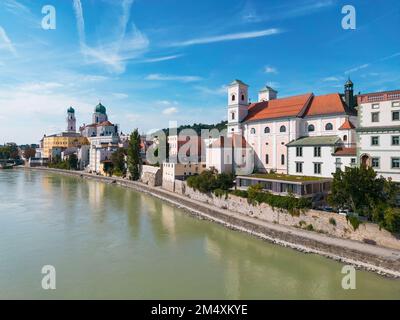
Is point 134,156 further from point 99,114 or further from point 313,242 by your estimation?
point 99,114

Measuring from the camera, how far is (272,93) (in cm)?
4325

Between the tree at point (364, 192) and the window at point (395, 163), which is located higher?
the window at point (395, 163)

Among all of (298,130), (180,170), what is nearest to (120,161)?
(180,170)

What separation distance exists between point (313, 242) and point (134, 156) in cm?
3328

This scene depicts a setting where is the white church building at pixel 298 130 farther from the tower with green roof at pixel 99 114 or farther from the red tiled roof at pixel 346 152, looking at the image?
the tower with green roof at pixel 99 114

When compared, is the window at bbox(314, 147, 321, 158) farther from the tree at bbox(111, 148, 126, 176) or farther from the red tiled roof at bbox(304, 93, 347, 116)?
the tree at bbox(111, 148, 126, 176)

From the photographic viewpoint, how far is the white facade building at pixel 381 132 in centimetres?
2006

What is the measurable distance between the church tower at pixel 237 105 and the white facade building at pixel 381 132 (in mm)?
16644

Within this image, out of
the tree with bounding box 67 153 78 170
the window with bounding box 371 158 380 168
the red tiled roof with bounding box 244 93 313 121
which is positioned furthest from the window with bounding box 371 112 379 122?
the tree with bounding box 67 153 78 170

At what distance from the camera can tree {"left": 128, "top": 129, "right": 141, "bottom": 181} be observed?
45.5 meters

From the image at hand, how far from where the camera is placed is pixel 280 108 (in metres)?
33.6

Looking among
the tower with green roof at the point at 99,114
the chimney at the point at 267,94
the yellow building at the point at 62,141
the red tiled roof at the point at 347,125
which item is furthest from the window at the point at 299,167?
the tower with green roof at the point at 99,114
